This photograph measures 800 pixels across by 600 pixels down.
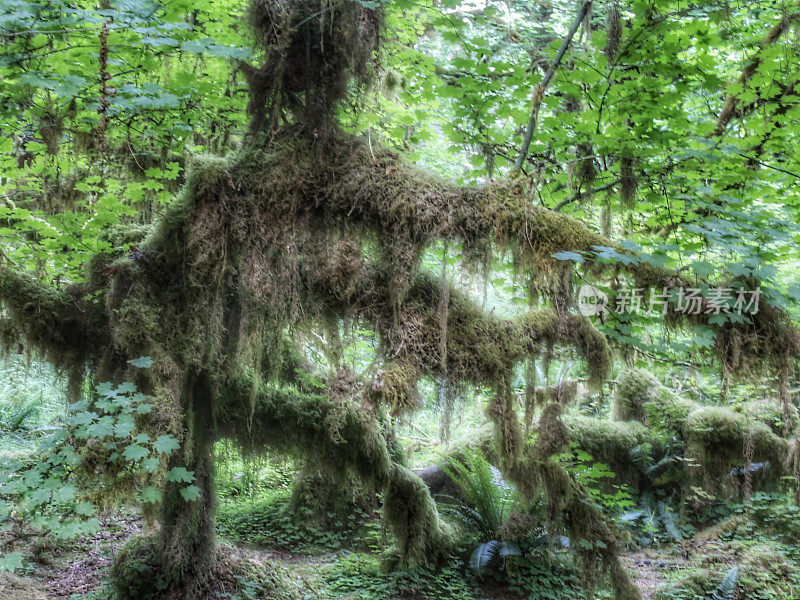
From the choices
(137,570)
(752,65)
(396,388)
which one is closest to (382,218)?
(396,388)

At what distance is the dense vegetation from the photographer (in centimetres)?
348

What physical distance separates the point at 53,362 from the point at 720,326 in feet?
15.7

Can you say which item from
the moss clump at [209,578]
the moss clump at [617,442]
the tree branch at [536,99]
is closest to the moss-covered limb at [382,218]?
the tree branch at [536,99]

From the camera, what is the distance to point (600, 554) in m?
5.18

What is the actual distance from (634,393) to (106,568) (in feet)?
24.7

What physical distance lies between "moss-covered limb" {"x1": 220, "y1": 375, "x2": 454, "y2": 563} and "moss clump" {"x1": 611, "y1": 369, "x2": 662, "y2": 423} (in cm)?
459

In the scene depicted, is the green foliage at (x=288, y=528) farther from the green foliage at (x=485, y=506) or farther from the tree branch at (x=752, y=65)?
the tree branch at (x=752, y=65)

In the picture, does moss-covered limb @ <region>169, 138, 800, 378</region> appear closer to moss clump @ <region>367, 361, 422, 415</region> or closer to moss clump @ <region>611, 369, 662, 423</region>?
moss clump @ <region>367, 361, 422, 415</region>

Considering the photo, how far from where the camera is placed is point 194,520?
4.96 metres

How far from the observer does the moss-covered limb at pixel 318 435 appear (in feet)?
16.1

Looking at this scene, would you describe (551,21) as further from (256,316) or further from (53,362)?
(53,362)

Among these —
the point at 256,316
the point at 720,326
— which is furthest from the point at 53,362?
the point at 720,326

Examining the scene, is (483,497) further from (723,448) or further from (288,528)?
(723,448)

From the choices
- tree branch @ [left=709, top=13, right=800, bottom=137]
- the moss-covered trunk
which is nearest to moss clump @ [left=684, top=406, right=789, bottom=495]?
tree branch @ [left=709, top=13, right=800, bottom=137]
